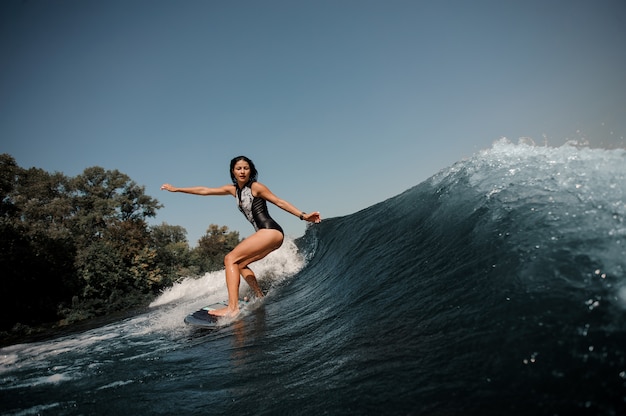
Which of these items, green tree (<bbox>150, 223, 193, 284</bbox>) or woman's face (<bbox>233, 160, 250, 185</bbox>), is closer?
woman's face (<bbox>233, 160, 250, 185</bbox>)

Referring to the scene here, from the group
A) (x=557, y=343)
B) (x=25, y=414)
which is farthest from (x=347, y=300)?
(x=25, y=414)

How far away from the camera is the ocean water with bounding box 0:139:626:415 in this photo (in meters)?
1.46

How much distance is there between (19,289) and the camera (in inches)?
542

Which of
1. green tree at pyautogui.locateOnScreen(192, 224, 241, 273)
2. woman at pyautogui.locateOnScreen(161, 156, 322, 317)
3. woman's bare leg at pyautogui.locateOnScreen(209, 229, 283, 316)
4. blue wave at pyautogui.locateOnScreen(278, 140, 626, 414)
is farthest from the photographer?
→ green tree at pyautogui.locateOnScreen(192, 224, 241, 273)

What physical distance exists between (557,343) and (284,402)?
55.4 inches

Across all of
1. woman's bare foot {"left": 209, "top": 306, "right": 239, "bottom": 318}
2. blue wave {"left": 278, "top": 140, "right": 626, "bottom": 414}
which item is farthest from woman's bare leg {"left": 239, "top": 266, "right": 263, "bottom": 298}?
blue wave {"left": 278, "top": 140, "right": 626, "bottom": 414}

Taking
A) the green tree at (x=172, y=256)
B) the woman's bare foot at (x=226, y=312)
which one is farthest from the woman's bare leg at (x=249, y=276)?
the green tree at (x=172, y=256)

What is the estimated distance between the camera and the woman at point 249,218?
195 inches

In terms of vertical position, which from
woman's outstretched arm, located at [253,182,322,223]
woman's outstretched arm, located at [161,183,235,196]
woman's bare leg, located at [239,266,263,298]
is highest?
woman's outstretched arm, located at [161,183,235,196]

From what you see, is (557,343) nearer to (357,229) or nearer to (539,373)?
(539,373)

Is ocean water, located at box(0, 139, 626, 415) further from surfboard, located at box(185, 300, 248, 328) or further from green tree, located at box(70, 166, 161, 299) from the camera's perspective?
green tree, located at box(70, 166, 161, 299)

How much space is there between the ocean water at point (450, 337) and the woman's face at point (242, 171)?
2.13 metres

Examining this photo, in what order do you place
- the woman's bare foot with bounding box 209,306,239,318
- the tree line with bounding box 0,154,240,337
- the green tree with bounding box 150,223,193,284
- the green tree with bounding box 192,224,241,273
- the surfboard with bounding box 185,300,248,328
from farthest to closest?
the green tree with bounding box 192,224,241,273
the green tree with bounding box 150,223,193,284
the tree line with bounding box 0,154,240,337
the woman's bare foot with bounding box 209,306,239,318
the surfboard with bounding box 185,300,248,328

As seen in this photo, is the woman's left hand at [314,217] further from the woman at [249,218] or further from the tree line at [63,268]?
the tree line at [63,268]
